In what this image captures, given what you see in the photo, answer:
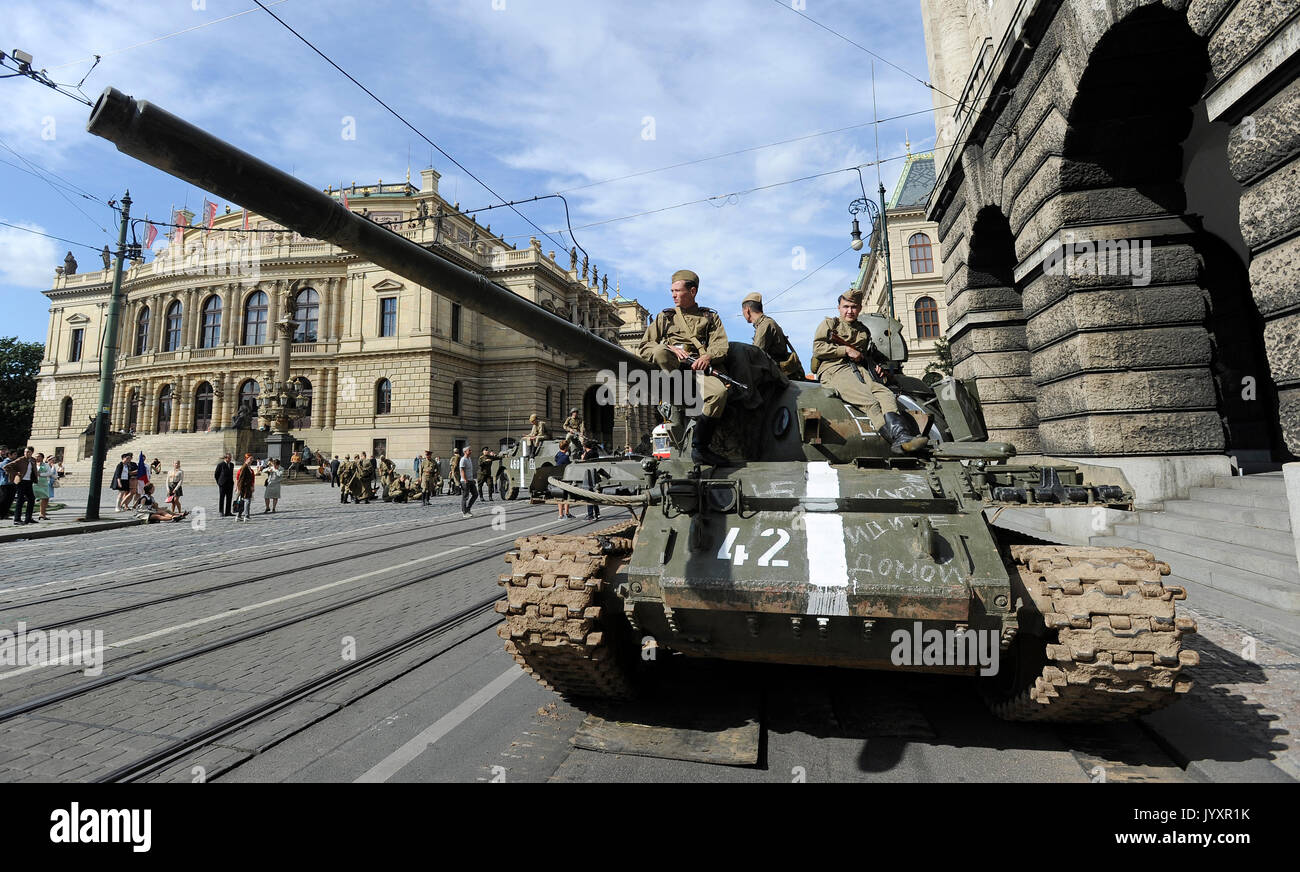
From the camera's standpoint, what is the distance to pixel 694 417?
409cm

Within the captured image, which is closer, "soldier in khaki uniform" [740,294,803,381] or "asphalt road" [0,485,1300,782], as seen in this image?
"asphalt road" [0,485,1300,782]

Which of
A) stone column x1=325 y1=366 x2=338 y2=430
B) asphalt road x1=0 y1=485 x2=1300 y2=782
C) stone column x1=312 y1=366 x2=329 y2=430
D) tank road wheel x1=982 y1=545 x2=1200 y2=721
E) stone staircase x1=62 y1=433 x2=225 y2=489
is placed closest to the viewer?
tank road wheel x1=982 y1=545 x2=1200 y2=721

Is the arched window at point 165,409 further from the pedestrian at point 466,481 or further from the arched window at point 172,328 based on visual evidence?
the pedestrian at point 466,481

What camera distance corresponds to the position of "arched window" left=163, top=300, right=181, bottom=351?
47781 mm

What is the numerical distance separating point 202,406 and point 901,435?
54.8 meters

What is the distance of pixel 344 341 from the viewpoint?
141 feet

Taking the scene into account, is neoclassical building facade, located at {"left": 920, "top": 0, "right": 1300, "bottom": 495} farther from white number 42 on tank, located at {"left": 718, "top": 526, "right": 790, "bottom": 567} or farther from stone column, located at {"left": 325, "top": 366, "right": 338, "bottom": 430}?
stone column, located at {"left": 325, "top": 366, "right": 338, "bottom": 430}

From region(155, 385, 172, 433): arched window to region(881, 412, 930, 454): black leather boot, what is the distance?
57043 mm

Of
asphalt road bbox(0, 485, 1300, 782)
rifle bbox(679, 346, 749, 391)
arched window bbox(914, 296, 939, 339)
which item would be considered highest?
arched window bbox(914, 296, 939, 339)

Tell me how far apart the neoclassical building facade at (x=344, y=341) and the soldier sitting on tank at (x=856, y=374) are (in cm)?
3539

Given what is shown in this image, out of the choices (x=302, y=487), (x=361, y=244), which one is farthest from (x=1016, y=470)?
(x=302, y=487)

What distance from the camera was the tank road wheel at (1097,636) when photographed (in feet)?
8.23

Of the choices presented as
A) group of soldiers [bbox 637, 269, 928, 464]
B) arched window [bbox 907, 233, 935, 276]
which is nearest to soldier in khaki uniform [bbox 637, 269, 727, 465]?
group of soldiers [bbox 637, 269, 928, 464]
